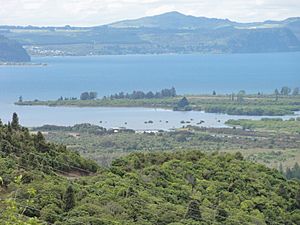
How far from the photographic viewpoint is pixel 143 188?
969 inches

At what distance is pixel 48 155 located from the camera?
27453 millimetres

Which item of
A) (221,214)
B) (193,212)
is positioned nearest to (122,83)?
(221,214)

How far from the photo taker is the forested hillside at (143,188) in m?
20.0

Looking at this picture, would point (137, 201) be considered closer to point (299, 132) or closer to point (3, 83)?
point (299, 132)

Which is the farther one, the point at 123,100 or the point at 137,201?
the point at 123,100

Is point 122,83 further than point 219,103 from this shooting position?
Yes

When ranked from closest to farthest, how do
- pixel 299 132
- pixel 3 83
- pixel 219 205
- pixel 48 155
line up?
pixel 219 205 < pixel 48 155 < pixel 299 132 < pixel 3 83

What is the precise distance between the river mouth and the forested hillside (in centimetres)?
4532

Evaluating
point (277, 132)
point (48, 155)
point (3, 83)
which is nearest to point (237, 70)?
point (3, 83)

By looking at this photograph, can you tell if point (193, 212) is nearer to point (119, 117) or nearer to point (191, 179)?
point (191, 179)

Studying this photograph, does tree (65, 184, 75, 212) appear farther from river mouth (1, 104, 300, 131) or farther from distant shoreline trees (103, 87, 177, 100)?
distant shoreline trees (103, 87, 177, 100)

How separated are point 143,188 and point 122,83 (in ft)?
389

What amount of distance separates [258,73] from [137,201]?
15074 cm

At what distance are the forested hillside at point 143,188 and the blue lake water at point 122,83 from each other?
4676 centimetres
